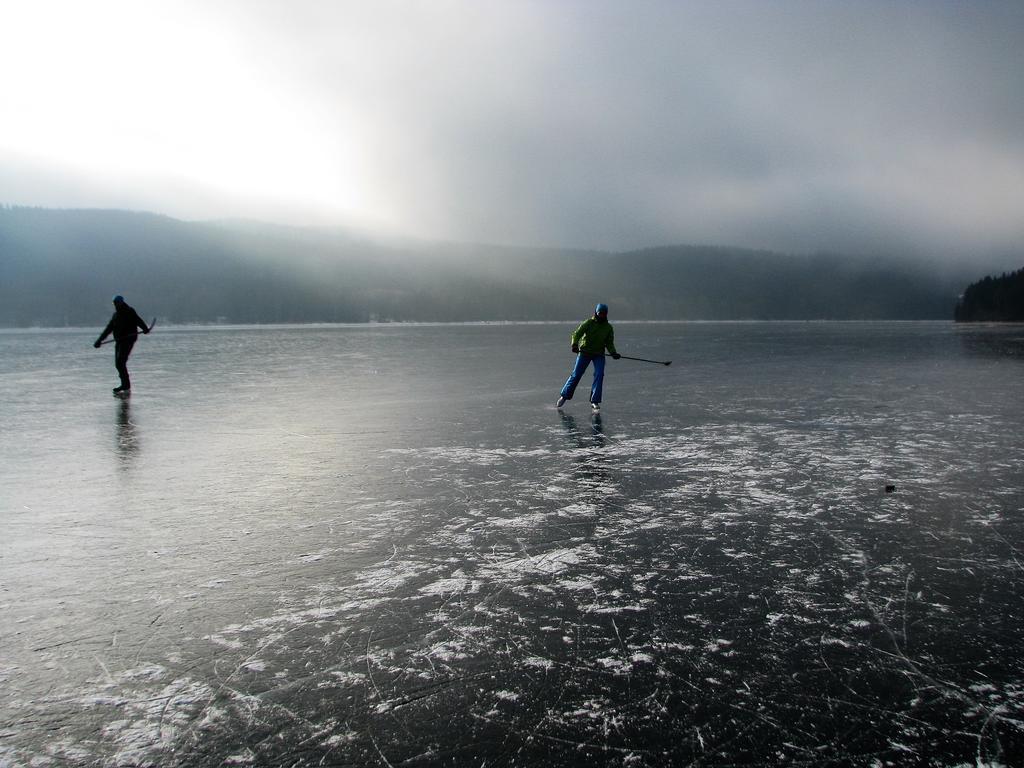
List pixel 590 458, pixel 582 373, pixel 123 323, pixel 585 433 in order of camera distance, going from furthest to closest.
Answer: pixel 123 323 → pixel 582 373 → pixel 585 433 → pixel 590 458

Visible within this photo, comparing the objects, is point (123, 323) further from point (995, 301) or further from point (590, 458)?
point (995, 301)

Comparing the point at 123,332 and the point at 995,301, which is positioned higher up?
the point at 995,301

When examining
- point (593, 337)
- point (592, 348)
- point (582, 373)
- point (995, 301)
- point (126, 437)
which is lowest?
point (126, 437)

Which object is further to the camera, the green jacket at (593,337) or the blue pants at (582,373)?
the green jacket at (593,337)

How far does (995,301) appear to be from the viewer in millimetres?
89312

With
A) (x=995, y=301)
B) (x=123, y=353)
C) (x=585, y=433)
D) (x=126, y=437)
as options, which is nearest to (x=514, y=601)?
(x=585, y=433)

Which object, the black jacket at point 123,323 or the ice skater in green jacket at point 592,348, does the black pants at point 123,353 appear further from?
the ice skater in green jacket at point 592,348

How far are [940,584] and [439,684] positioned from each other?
257 cm

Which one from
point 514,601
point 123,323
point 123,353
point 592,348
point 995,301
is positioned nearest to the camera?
point 514,601

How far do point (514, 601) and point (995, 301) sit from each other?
109620 mm

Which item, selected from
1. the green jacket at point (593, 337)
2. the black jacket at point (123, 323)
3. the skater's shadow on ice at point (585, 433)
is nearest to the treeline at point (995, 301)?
the green jacket at point (593, 337)

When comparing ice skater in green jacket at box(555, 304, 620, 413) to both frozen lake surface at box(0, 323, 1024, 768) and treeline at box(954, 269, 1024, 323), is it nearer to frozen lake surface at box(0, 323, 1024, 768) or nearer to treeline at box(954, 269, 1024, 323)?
frozen lake surface at box(0, 323, 1024, 768)

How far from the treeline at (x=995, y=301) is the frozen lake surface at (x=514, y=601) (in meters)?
99.1

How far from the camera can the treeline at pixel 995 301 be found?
8450cm
